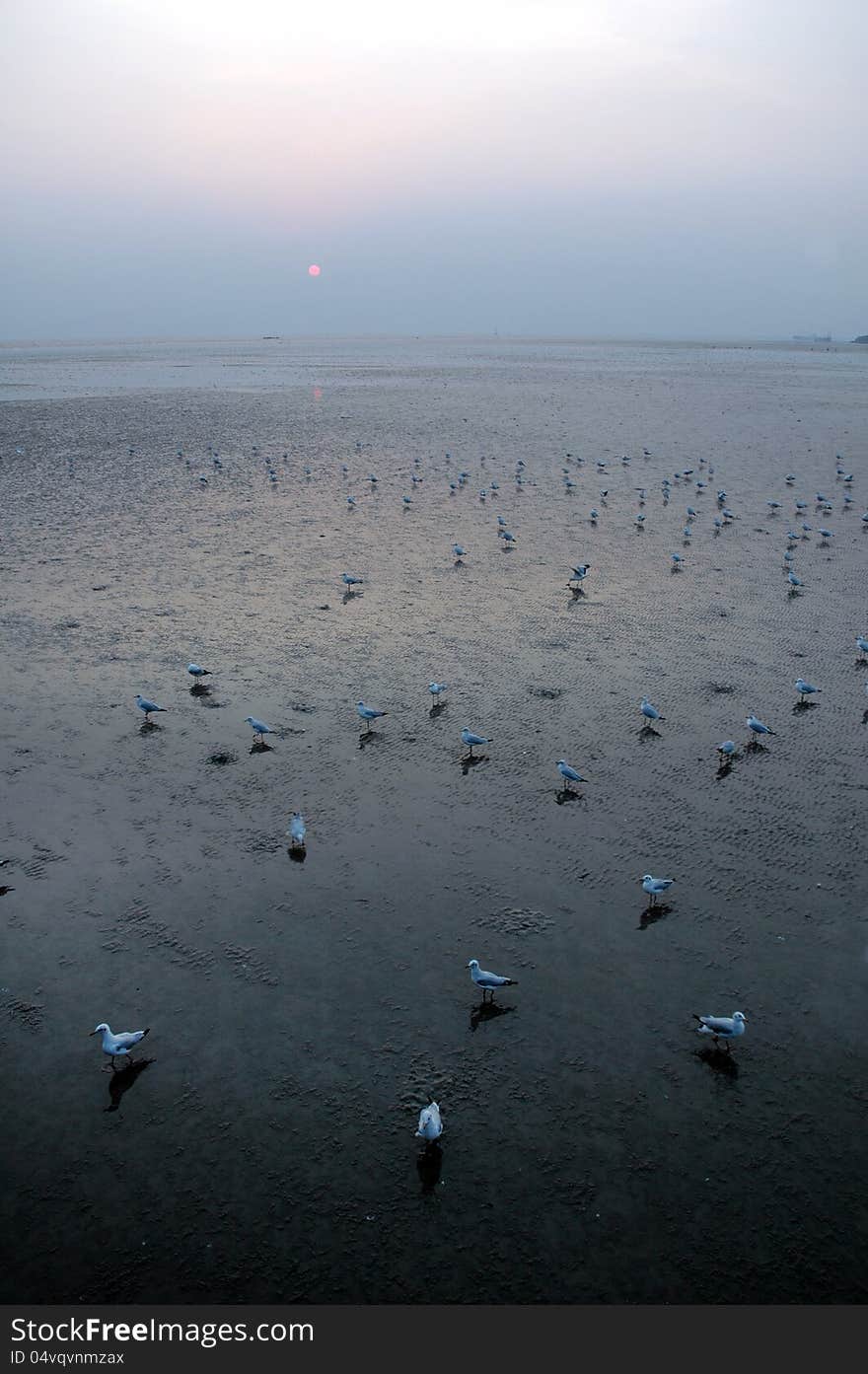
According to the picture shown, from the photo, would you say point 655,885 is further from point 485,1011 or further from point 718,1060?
point 485,1011

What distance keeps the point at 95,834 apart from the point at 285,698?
5635mm

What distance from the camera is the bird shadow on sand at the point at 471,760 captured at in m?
15.9

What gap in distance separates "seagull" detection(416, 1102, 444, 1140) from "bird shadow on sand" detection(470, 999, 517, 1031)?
167 cm

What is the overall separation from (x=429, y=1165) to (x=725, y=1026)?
3.80 meters

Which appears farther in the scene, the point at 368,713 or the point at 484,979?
the point at 368,713

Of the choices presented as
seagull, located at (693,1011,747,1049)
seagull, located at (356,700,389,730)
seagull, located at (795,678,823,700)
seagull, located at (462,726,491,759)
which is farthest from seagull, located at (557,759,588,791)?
seagull, located at (795,678,823,700)

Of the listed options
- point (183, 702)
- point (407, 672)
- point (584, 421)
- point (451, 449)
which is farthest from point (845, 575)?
point (584, 421)

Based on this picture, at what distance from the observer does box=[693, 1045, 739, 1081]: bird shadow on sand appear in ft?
31.3

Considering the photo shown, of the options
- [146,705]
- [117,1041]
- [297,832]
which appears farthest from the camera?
[146,705]

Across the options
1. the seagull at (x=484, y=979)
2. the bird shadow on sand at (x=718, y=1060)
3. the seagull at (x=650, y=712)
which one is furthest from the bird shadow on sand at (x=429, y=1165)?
the seagull at (x=650, y=712)

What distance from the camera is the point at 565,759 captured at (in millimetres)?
15945

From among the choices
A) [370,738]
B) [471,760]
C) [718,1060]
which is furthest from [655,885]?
[370,738]

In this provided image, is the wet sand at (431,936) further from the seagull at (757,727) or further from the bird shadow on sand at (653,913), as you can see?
the seagull at (757,727)
